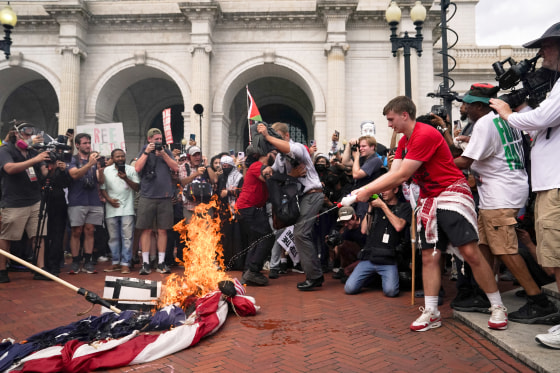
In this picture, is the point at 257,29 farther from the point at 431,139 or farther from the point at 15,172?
the point at 431,139

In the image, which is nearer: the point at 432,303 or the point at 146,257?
the point at 432,303

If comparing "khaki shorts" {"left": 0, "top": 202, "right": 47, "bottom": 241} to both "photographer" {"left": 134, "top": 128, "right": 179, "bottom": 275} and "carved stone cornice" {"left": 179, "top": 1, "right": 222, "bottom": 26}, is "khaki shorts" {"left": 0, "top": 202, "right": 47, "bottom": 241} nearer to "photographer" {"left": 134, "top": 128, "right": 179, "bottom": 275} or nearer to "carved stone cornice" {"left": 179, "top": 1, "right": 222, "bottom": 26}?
"photographer" {"left": 134, "top": 128, "right": 179, "bottom": 275}

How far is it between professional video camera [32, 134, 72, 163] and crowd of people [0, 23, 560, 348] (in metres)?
0.07

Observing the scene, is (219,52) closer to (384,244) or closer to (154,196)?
(154,196)

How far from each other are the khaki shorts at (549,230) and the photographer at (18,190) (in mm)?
6702

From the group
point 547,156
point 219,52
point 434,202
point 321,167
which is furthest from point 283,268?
point 219,52

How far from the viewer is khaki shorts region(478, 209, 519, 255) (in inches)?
152

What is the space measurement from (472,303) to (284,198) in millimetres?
2782

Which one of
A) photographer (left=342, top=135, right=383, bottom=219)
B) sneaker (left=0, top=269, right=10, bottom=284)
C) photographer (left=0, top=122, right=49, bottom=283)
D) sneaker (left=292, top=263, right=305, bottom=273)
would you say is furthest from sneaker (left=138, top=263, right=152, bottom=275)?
photographer (left=342, top=135, right=383, bottom=219)

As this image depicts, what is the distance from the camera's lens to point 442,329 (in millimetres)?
4004

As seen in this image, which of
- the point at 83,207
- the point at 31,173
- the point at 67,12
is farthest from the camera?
the point at 67,12

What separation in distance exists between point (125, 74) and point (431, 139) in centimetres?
1961

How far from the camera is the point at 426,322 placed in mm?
3934

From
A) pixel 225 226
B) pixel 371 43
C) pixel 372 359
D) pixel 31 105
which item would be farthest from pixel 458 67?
pixel 31 105
